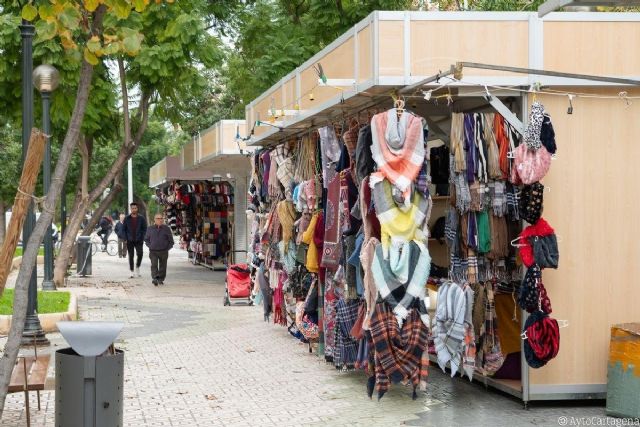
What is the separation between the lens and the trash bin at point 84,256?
25.3 metres

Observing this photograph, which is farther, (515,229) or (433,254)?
(433,254)

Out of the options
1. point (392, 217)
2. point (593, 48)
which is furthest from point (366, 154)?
point (593, 48)

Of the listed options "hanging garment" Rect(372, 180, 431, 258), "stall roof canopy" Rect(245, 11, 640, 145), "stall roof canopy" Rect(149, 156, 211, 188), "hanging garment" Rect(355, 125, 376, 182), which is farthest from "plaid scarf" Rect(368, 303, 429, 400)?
"stall roof canopy" Rect(149, 156, 211, 188)

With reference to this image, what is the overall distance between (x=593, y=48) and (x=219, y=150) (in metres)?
13.2

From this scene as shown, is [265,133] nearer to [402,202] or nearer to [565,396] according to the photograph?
[402,202]

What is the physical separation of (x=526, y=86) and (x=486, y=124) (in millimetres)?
462

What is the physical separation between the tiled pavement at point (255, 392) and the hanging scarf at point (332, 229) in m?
1.21

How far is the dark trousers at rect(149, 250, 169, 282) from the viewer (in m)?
22.8

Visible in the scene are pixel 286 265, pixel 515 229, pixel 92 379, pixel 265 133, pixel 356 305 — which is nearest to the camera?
pixel 92 379

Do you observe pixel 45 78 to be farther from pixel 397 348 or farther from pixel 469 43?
pixel 397 348

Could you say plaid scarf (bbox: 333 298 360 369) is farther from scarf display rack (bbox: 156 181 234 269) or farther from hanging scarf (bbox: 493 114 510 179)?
scarf display rack (bbox: 156 181 234 269)

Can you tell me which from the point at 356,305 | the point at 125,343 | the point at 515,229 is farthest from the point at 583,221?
the point at 125,343

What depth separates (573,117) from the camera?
8.62 meters

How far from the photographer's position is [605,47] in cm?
863
